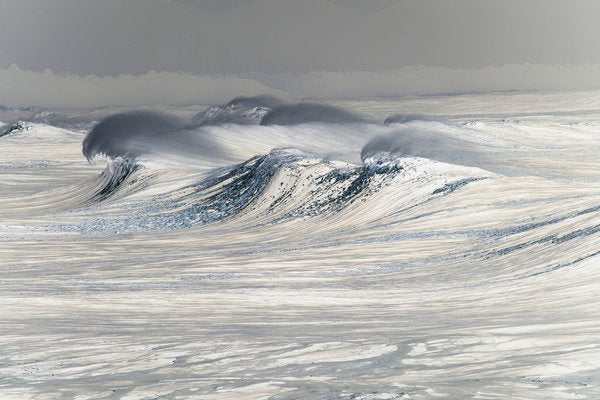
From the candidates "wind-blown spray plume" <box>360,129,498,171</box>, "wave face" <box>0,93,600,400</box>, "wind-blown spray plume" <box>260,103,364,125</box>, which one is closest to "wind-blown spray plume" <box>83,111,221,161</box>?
"wave face" <box>0,93,600,400</box>

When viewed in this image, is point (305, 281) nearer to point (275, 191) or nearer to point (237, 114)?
point (275, 191)

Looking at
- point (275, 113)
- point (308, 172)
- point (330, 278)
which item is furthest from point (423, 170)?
point (275, 113)

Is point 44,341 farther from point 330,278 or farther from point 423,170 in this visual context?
point 423,170

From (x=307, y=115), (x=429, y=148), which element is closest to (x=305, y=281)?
(x=429, y=148)

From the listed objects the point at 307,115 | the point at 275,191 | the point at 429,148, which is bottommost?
the point at 429,148

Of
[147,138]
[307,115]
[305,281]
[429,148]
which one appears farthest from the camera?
[307,115]

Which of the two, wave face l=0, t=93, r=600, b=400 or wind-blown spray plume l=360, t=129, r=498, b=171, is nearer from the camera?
wave face l=0, t=93, r=600, b=400

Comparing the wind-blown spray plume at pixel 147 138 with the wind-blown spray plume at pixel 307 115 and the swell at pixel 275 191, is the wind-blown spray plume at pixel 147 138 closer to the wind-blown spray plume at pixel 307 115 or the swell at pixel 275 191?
the swell at pixel 275 191

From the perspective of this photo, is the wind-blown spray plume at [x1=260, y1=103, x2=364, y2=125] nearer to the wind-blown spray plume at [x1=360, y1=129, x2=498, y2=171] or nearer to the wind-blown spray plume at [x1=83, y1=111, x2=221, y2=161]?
the wind-blown spray plume at [x1=360, y1=129, x2=498, y2=171]
